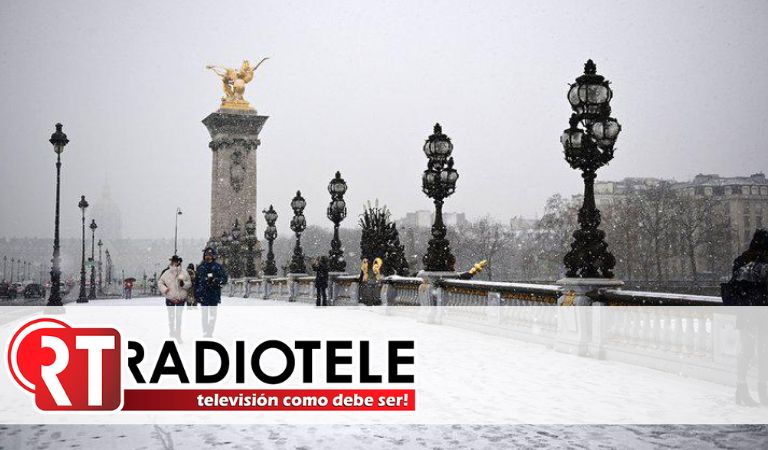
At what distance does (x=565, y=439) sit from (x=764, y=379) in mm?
3364

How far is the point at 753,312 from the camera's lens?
9.54 metres

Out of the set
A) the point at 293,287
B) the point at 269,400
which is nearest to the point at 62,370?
the point at 269,400

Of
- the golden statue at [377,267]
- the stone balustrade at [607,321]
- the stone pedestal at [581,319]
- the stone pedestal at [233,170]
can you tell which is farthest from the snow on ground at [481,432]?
the stone pedestal at [233,170]

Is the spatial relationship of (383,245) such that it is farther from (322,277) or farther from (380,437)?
(380,437)

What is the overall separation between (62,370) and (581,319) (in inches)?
365

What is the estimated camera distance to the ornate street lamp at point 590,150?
15750 millimetres

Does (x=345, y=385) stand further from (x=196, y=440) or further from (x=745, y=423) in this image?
(x=745, y=423)

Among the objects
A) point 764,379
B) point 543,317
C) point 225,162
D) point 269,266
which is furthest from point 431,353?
point 225,162

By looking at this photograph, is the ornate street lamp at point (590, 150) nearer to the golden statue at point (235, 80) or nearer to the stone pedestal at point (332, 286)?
the stone pedestal at point (332, 286)

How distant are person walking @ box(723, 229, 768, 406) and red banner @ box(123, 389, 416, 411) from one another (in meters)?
3.80

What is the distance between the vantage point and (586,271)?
51.5ft

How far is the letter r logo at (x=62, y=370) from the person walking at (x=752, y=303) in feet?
22.6

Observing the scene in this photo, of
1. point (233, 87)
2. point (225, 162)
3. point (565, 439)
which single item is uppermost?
point (233, 87)

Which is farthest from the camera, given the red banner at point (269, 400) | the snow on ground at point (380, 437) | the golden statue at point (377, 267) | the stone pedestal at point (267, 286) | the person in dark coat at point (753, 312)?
the stone pedestal at point (267, 286)
